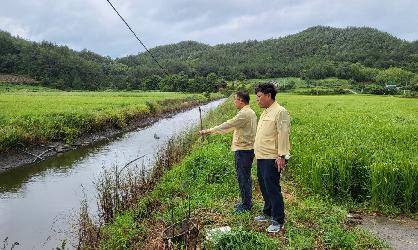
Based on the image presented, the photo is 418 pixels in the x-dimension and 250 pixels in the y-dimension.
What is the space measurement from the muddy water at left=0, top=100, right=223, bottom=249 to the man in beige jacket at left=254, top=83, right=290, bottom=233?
4587 mm

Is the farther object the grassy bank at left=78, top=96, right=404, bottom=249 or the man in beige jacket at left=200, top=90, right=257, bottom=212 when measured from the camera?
the man in beige jacket at left=200, top=90, right=257, bottom=212

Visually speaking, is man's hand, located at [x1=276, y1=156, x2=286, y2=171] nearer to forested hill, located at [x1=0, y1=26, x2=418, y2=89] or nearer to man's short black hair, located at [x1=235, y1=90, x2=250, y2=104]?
man's short black hair, located at [x1=235, y1=90, x2=250, y2=104]

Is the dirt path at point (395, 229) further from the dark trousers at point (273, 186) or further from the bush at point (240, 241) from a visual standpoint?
the bush at point (240, 241)

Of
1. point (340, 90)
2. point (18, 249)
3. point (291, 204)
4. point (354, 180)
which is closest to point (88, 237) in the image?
point (18, 249)

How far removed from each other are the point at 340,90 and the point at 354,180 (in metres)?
75.0

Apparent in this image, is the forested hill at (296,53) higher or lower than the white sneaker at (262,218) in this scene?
higher

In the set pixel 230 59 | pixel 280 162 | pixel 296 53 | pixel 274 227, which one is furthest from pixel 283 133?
pixel 296 53

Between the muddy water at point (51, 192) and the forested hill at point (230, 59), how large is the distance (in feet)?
227

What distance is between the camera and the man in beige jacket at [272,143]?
6.44 meters

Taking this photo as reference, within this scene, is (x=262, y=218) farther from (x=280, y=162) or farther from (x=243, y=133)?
(x=243, y=133)

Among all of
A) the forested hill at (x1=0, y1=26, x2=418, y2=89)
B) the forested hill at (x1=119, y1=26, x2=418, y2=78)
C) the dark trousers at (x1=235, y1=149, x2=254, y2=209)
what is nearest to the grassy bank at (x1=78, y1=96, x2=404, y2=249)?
the dark trousers at (x1=235, y1=149, x2=254, y2=209)

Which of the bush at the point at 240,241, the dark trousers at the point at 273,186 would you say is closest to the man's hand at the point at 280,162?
the dark trousers at the point at 273,186

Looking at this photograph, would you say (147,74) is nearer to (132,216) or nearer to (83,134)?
(83,134)

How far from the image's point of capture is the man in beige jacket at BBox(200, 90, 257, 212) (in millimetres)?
7336
